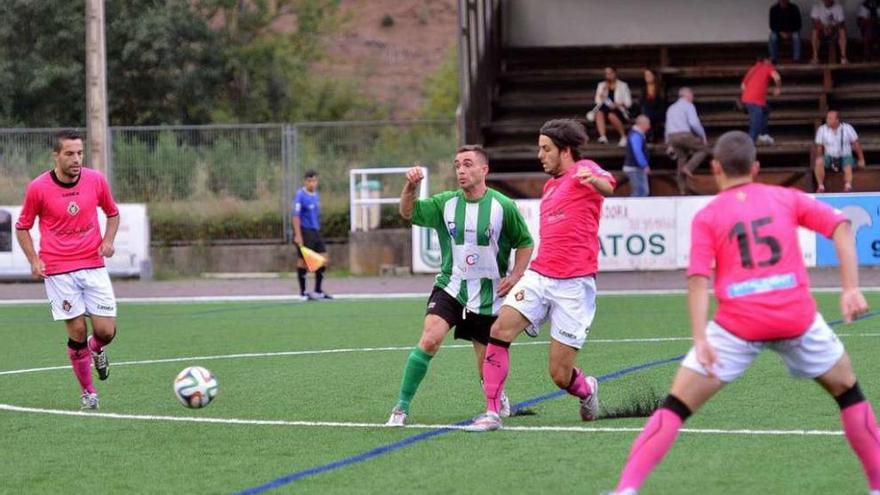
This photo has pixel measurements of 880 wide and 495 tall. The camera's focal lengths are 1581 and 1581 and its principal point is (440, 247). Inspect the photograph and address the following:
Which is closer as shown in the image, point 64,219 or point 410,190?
point 410,190

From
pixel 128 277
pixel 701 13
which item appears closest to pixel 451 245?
pixel 128 277

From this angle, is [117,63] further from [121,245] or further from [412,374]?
[412,374]

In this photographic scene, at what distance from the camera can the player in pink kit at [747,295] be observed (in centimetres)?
653

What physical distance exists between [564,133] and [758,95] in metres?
20.1

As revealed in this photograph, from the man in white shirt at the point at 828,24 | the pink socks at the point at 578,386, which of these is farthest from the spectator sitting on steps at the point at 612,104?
the pink socks at the point at 578,386

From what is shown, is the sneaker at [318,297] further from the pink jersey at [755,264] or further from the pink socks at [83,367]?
the pink jersey at [755,264]

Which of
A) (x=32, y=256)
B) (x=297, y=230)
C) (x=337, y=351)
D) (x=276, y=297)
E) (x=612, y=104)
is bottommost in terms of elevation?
(x=276, y=297)

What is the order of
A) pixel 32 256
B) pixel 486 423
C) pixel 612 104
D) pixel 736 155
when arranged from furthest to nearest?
pixel 612 104 → pixel 32 256 → pixel 486 423 → pixel 736 155

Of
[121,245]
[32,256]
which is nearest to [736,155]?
[32,256]

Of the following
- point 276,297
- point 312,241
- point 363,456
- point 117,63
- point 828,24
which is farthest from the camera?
point 117,63

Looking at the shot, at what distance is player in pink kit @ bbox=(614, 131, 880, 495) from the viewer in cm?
653

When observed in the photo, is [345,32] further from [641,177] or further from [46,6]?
[641,177]

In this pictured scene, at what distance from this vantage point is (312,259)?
23.2 metres

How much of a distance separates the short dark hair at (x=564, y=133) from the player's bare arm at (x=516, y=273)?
855 millimetres
